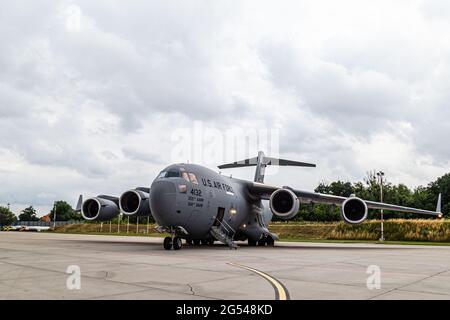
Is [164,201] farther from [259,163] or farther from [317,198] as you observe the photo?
[259,163]

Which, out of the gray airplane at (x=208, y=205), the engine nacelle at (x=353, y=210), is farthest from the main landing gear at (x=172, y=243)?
the engine nacelle at (x=353, y=210)

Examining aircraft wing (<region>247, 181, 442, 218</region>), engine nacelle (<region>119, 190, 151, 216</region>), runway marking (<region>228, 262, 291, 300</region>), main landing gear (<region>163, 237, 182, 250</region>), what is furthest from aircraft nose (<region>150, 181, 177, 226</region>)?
runway marking (<region>228, 262, 291, 300</region>)

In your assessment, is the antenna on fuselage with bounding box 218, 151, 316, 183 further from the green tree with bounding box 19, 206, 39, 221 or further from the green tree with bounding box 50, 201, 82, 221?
the green tree with bounding box 19, 206, 39, 221

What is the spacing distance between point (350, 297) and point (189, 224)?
13.5 metres

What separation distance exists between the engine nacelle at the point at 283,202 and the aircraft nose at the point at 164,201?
6.42 meters

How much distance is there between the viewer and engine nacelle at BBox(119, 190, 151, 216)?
22.8 metres

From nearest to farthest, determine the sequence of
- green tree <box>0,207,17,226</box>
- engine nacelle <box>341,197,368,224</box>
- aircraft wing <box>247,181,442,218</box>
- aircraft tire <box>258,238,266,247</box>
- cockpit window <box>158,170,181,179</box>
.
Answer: cockpit window <box>158,170,181,179</box>
engine nacelle <box>341,197,368,224</box>
aircraft wing <box>247,181,442,218</box>
aircraft tire <box>258,238,266,247</box>
green tree <box>0,207,17,226</box>

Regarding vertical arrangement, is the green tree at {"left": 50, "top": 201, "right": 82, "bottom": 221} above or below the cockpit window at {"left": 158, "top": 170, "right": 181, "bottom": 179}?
below

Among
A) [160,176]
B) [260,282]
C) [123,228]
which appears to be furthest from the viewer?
[123,228]

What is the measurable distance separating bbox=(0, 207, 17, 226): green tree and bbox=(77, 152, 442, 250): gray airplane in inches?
6102

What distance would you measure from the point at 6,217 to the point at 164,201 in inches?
6653

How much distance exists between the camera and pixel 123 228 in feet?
247
